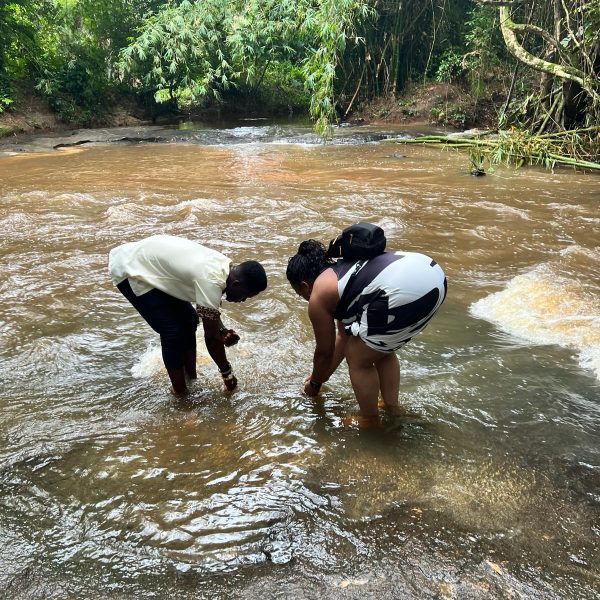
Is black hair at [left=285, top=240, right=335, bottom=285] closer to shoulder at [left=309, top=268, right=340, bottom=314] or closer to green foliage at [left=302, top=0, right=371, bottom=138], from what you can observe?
shoulder at [left=309, top=268, right=340, bottom=314]

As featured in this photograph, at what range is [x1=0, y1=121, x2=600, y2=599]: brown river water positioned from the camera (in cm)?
200

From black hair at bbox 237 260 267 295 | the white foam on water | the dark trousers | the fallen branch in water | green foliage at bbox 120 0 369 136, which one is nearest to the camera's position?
black hair at bbox 237 260 267 295

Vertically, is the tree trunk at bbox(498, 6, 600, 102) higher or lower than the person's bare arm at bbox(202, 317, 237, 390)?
higher

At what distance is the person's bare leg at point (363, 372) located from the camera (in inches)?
105

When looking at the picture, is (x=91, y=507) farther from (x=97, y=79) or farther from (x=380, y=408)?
(x=97, y=79)

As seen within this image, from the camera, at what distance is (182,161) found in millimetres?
12250

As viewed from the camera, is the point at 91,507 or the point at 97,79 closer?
the point at 91,507

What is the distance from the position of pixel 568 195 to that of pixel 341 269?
24.5 ft

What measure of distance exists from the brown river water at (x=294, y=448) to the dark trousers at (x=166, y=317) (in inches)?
13.6

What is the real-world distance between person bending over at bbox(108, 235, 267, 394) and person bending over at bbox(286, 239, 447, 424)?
31cm

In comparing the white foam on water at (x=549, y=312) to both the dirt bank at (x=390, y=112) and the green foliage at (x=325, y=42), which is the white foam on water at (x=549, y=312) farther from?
the dirt bank at (x=390, y=112)

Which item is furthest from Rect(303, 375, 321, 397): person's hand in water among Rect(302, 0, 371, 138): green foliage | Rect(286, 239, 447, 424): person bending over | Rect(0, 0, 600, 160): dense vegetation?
Rect(0, 0, 600, 160): dense vegetation

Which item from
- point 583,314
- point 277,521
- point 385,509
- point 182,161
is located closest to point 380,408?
point 385,509

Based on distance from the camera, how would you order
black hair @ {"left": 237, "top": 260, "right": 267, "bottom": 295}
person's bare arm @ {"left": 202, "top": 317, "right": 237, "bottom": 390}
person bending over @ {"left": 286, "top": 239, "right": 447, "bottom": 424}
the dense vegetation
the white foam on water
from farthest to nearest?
1. the dense vegetation
2. the white foam on water
3. person's bare arm @ {"left": 202, "top": 317, "right": 237, "bottom": 390}
4. black hair @ {"left": 237, "top": 260, "right": 267, "bottom": 295}
5. person bending over @ {"left": 286, "top": 239, "right": 447, "bottom": 424}
